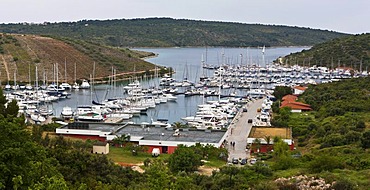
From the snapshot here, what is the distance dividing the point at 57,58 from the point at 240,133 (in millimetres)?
53993

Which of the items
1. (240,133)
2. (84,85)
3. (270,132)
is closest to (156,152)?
(240,133)

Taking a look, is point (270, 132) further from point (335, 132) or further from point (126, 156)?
point (126, 156)

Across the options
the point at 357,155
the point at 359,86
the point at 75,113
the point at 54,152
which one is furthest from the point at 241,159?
the point at 359,86

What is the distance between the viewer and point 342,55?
3521 inches

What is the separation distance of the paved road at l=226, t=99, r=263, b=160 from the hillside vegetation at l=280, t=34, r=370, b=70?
131 feet

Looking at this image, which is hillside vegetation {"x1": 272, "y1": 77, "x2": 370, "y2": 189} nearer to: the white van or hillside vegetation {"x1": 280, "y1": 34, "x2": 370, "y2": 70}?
the white van

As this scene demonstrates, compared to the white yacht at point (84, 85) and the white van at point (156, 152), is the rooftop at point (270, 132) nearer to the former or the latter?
the white van at point (156, 152)

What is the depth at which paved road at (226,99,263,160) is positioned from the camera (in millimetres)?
30575

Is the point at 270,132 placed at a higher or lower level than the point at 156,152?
higher

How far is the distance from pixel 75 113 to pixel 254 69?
1819 inches

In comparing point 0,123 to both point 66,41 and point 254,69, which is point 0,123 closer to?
point 254,69

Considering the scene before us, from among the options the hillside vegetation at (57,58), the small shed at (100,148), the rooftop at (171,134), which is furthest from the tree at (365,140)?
the hillside vegetation at (57,58)

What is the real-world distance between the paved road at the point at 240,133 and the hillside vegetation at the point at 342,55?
40.0 metres

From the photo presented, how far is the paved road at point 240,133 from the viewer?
3058 cm
